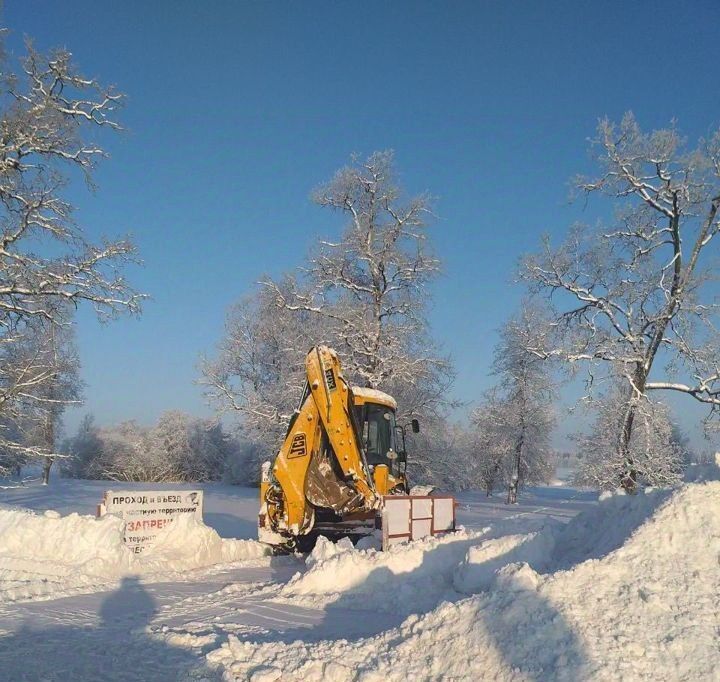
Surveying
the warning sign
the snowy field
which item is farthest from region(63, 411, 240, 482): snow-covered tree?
the snowy field

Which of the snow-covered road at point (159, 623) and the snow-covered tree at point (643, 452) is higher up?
the snow-covered tree at point (643, 452)

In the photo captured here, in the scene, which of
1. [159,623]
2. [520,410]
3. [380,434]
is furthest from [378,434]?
[520,410]

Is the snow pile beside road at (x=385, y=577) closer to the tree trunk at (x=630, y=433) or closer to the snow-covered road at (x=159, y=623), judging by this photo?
the snow-covered road at (x=159, y=623)

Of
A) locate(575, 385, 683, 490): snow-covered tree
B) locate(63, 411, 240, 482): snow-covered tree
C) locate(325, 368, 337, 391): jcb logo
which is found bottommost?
locate(63, 411, 240, 482): snow-covered tree

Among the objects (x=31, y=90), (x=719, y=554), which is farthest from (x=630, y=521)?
(x=31, y=90)

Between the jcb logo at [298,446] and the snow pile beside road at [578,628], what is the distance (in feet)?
19.4

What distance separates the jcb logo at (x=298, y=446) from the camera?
37.9 feet

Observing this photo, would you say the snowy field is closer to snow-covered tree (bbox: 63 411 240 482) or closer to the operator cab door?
the operator cab door

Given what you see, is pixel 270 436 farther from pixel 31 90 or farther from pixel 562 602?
pixel 562 602

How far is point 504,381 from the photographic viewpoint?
3406 centimetres

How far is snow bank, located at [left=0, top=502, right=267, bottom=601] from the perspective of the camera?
8.46 metres

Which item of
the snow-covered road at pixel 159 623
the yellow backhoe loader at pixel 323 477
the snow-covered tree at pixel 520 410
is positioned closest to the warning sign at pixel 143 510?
the snow-covered road at pixel 159 623

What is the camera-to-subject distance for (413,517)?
34.5 feet

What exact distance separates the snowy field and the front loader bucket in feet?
3.99
